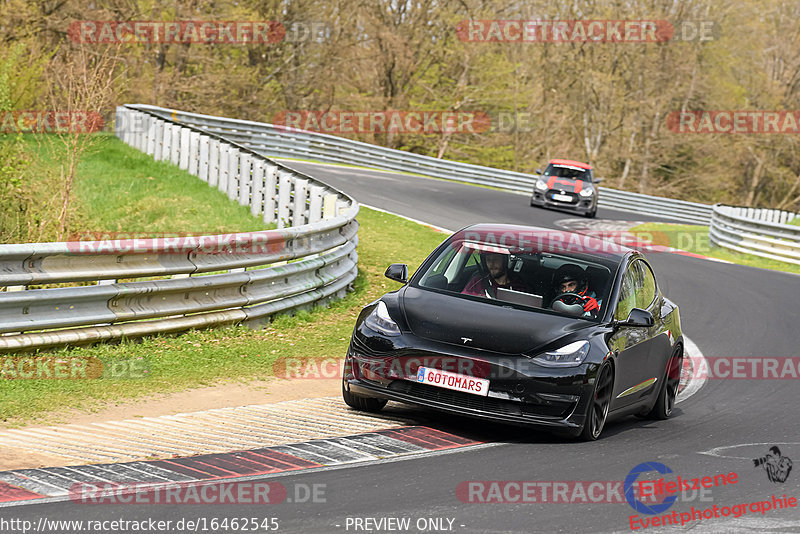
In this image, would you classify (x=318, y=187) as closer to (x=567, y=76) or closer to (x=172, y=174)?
(x=172, y=174)

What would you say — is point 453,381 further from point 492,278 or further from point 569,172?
point 569,172

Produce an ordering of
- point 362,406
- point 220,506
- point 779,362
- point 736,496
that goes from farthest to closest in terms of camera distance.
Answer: point 779,362
point 362,406
point 736,496
point 220,506

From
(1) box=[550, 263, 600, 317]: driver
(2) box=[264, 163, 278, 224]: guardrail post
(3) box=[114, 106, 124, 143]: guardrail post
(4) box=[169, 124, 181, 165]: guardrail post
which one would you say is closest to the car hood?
(1) box=[550, 263, 600, 317]: driver

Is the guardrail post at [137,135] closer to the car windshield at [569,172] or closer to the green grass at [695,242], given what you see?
the car windshield at [569,172]

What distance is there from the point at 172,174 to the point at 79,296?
48.4ft

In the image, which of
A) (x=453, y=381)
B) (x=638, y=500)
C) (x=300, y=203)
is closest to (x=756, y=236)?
(x=300, y=203)

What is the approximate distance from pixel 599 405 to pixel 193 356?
3.79 m

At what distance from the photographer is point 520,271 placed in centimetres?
823

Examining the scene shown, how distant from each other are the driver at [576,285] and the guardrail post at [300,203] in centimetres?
873

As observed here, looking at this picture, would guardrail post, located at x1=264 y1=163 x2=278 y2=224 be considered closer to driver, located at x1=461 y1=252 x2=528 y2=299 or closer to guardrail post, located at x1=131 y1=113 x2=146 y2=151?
guardrail post, located at x1=131 y1=113 x2=146 y2=151

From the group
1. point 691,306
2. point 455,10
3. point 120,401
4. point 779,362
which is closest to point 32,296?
point 120,401

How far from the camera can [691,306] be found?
52.5ft

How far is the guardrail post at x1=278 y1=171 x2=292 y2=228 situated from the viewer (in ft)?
56.7

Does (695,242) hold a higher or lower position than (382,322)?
lower
